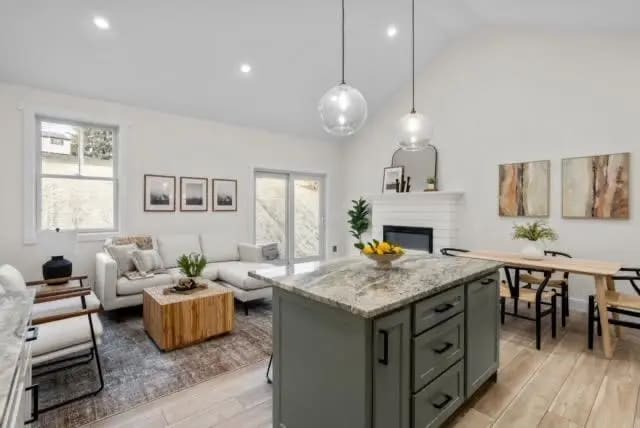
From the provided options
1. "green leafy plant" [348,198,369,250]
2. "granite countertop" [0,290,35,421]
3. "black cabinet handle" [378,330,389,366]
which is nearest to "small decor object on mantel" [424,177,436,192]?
"green leafy plant" [348,198,369,250]

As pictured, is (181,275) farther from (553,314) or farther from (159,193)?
(553,314)

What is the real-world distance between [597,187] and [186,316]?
4.76 m

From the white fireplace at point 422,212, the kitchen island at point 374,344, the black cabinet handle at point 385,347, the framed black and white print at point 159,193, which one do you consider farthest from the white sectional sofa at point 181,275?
the black cabinet handle at point 385,347

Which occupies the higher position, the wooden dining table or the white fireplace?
the white fireplace

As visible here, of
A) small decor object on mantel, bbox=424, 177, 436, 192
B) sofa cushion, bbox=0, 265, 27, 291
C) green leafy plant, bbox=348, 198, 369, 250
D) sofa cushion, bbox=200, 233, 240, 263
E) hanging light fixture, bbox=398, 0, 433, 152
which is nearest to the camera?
sofa cushion, bbox=0, 265, 27, 291

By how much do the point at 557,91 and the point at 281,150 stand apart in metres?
4.32

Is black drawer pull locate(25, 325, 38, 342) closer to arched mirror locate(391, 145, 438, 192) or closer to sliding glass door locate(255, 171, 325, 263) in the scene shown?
sliding glass door locate(255, 171, 325, 263)

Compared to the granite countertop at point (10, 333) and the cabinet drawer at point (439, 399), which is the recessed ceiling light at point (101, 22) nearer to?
the granite countertop at point (10, 333)

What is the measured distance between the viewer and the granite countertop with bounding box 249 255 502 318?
1.39 meters

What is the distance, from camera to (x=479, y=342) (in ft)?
6.80

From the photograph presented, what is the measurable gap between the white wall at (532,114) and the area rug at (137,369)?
372cm

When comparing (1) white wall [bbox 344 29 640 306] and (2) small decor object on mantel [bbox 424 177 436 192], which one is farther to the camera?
(2) small decor object on mantel [bbox 424 177 436 192]

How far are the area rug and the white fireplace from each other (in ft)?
10.6

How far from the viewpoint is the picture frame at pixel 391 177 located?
19.3 feet
